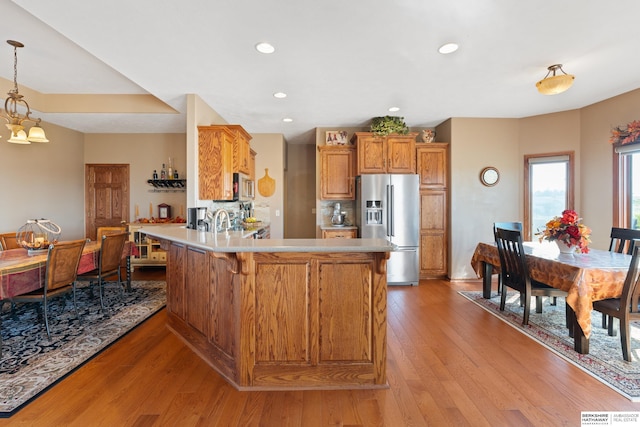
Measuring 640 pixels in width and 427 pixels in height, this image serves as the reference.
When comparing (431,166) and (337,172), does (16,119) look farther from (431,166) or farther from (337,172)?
(431,166)

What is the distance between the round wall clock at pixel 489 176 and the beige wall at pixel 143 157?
5.45 m

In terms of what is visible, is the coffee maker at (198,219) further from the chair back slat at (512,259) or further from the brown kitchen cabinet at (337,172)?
the chair back slat at (512,259)

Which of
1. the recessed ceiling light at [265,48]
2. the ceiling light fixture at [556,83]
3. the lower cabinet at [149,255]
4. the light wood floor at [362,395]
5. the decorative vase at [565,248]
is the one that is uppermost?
the recessed ceiling light at [265,48]

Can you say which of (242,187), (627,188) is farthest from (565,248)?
(242,187)

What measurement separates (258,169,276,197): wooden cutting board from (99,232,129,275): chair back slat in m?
2.56

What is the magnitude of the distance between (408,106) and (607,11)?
7.37 feet

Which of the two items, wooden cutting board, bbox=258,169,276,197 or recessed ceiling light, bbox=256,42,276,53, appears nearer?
recessed ceiling light, bbox=256,42,276,53

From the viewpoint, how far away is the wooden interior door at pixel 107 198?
575cm

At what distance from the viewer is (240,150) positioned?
173 inches

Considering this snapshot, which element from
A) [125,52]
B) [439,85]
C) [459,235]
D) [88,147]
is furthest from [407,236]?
[88,147]

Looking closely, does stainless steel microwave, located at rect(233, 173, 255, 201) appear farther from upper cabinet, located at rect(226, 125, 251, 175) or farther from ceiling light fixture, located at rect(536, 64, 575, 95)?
ceiling light fixture, located at rect(536, 64, 575, 95)

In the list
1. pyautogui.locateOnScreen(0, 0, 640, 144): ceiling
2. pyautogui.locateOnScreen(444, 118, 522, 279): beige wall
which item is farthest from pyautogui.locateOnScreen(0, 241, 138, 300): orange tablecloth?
pyautogui.locateOnScreen(444, 118, 522, 279): beige wall

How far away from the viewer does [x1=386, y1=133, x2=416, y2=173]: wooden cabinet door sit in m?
4.82

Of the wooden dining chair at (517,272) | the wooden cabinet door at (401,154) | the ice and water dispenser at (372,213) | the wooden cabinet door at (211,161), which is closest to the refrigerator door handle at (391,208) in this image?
the ice and water dispenser at (372,213)
